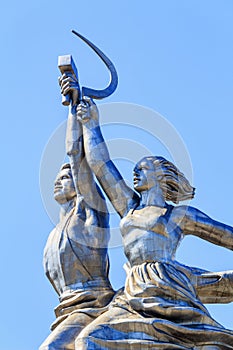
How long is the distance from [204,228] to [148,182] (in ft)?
3.24

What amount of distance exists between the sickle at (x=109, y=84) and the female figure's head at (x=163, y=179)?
58.3 inches

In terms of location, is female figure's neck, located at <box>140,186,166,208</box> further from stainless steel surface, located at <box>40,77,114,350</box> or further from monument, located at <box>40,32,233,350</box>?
stainless steel surface, located at <box>40,77,114,350</box>

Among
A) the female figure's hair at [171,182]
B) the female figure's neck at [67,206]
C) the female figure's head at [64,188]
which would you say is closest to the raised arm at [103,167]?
the female figure's hair at [171,182]

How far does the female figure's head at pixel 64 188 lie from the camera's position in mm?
18625

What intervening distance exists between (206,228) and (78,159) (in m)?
2.14

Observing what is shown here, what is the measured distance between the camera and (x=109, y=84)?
19.3m

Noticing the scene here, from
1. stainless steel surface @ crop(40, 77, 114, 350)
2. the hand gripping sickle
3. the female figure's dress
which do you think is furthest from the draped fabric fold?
the hand gripping sickle

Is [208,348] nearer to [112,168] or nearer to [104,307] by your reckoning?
[104,307]

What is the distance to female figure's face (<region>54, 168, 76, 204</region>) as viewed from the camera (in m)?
18.6

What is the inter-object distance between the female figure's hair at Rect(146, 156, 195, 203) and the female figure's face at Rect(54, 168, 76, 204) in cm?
125

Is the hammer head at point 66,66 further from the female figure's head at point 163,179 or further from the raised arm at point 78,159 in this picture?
the female figure's head at point 163,179

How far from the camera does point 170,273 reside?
1717 centimetres

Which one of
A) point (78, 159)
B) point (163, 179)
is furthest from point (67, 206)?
point (163, 179)

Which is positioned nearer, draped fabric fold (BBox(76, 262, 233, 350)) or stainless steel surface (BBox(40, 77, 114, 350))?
draped fabric fold (BBox(76, 262, 233, 350))
